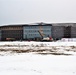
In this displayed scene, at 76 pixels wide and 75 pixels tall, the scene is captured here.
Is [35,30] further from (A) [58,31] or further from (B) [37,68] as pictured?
(B) [37,68]

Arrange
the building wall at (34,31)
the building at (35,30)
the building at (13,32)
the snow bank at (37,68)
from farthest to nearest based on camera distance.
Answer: the building at (13,32), the building wall at (34,31), the building at (35,30), the snow bank at (37,68)

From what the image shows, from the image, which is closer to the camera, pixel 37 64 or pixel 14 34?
pixel 37 64

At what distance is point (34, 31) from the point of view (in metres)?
133

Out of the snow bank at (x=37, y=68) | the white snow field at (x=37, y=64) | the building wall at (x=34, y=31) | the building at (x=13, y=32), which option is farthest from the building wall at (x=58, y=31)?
the snow bank at (x=37, y=68)

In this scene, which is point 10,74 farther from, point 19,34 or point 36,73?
point 19,34

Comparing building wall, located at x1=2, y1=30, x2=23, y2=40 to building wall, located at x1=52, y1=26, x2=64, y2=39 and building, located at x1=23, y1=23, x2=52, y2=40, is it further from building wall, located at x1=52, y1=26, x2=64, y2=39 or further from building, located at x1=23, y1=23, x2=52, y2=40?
building wall, located at x1=52, y1=26, x2=64, y2=39

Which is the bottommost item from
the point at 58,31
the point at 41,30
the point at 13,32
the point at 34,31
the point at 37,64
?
the point at 13,32

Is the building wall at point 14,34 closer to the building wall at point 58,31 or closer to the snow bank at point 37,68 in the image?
the building wall at point 58,31

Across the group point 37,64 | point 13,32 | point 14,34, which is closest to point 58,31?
point 14,34

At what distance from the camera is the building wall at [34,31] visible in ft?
430

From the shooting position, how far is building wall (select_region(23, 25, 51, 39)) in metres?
131

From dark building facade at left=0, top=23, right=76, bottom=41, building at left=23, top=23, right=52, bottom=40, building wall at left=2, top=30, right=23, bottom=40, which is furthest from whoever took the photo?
building wall at left=2, top=30, right=23, bottom=40

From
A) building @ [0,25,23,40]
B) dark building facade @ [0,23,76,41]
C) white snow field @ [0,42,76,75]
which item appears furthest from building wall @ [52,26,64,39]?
white snow field @ [0,42,76,75]

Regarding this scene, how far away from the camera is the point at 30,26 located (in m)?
135
